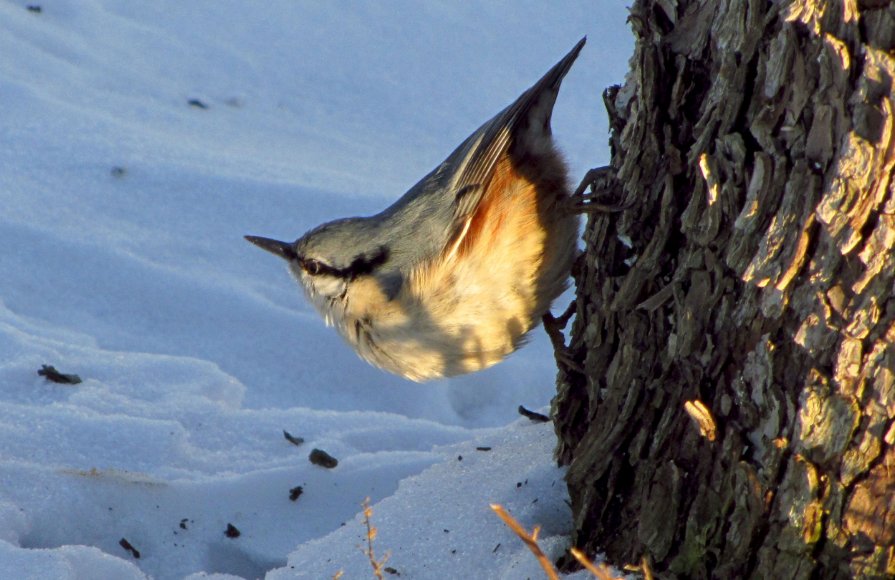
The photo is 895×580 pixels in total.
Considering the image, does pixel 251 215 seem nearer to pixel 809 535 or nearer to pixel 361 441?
pixel 361 441

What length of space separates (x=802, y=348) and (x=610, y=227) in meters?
0.62

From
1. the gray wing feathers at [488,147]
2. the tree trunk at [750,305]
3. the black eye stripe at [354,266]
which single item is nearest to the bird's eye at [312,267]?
the black eye stripe at [354,266]

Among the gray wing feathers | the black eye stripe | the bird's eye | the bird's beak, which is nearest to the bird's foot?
the gray wing feathers

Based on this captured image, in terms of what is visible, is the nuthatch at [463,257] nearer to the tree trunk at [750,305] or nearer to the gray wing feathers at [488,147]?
the gray wing feathers at [488,147]

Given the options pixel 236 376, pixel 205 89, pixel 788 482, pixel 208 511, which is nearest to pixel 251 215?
pixel 236 376

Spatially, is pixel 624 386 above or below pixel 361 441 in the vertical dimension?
above

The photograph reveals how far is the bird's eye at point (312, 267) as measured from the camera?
2.95m

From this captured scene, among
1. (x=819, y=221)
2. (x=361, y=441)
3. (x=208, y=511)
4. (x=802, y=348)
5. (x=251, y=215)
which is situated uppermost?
(x=819, y=221)

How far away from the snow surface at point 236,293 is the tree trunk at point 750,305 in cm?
41

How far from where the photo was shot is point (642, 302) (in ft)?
6.81

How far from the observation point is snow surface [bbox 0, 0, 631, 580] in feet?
9.09

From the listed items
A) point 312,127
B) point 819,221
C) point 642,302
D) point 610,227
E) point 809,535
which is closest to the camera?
point 819,221

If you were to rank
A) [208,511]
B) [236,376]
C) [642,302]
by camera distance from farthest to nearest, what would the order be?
[236,376] < [208,511] < [642,302]

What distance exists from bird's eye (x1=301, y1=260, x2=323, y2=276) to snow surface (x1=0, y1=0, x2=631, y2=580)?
64 centimetres
